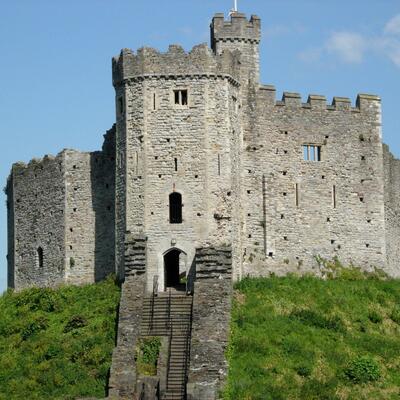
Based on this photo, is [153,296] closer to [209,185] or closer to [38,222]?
[209,185]

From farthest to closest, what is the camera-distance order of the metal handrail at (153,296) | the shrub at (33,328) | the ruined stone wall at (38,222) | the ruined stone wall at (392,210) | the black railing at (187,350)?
the ruined stone wall at (392,210) < the ruined stone wall at (38,222) < the shrub at (33,328) < the metal handrail at (153,296) < the black railing at (187,350)

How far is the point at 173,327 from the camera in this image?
53.7 m

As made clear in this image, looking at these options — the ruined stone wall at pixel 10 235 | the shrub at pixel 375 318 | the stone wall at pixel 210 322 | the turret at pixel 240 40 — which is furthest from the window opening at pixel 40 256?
the shrub at pixel 375 318

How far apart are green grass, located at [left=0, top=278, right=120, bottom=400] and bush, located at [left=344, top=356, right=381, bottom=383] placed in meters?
9.46

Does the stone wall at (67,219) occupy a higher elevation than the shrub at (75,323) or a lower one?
higher

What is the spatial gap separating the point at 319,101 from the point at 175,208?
33.8ft

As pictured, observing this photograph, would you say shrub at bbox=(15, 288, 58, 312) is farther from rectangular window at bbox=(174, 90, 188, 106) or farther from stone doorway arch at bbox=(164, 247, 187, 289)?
rectangular window at bbox=(174, 90, 188, 106)

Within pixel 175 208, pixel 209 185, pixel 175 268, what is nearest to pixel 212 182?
pixel 209 185

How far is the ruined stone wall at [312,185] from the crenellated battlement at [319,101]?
0.16ft

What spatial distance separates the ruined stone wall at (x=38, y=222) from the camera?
211 feet

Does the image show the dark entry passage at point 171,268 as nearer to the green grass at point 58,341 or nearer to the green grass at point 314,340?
the green grass at point 58,341

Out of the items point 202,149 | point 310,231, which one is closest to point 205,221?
point 202,149

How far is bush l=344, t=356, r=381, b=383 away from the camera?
51.5 metres

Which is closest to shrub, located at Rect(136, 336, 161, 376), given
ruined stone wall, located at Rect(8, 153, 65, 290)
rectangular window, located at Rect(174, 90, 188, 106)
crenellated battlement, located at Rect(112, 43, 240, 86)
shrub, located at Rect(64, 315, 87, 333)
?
shrub, located at Rect(64, 315, 87, 333)
